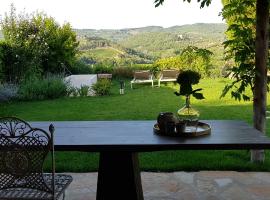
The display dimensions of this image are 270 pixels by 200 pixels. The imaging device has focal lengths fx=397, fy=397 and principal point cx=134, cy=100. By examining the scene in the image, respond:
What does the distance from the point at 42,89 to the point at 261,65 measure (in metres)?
6.88

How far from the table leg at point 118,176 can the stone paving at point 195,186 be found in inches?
23.8

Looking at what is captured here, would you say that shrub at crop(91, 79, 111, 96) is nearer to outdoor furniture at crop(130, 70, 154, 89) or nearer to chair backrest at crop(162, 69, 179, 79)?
outdoor furniture at crop(130, 70, 154, 89)

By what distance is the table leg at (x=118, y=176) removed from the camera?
2.77m

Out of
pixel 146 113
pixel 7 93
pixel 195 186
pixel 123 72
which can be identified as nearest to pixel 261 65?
pixel 195 186

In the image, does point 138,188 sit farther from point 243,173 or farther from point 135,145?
point 243,173

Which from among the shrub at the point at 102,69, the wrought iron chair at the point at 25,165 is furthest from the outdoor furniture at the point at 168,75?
the wrought iron chair at the point at 25,165

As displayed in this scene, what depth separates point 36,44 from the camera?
40.1ft

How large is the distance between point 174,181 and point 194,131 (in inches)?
48.6

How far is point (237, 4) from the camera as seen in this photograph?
421 centimetres

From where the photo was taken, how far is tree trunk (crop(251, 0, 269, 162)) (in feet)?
13.4

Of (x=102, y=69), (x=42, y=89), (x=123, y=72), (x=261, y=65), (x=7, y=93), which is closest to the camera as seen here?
(x=261, y=65)

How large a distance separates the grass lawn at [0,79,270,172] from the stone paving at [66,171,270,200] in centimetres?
21

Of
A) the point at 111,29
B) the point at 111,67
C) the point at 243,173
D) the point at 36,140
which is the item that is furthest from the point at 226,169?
the point at 111,29

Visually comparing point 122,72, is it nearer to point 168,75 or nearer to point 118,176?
point 168,75
